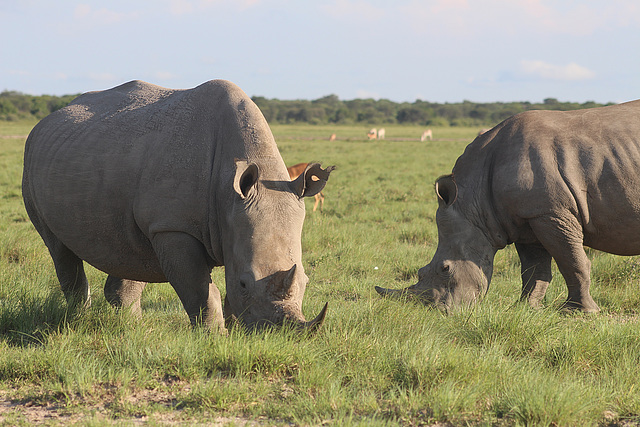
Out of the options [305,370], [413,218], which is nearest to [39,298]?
[305,370]

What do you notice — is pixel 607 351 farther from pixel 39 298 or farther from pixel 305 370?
pixel 39 298

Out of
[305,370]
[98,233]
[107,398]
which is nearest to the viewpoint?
[107,398]

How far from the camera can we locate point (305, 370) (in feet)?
11.0

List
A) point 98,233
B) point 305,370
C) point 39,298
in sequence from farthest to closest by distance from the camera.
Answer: point 39,298 → point 98,233 → point 305,370

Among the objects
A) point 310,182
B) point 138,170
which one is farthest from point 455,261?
point 138,170

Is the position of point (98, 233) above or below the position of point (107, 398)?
above

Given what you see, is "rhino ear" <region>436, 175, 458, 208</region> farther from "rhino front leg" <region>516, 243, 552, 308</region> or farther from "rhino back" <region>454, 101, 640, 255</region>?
"rhino front leg" <region>516, 243, 552, 308</region>

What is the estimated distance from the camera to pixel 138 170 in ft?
13.5

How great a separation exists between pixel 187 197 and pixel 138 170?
0.43 meters

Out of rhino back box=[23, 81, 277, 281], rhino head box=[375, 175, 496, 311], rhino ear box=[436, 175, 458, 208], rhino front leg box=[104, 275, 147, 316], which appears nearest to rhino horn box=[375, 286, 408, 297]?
rhino head box=[375, 175, 496, 311]

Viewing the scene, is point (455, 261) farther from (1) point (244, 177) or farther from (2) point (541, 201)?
(1) point (244, 177)

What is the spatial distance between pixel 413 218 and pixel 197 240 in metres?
6.72

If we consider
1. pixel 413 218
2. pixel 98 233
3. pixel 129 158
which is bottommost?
pixel 413 218

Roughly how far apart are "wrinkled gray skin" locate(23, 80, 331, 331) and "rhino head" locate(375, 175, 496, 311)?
1505 millimetres
